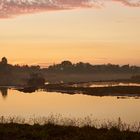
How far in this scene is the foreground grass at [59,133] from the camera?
20.4 metres

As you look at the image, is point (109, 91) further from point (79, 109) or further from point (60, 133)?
point (60, 133)

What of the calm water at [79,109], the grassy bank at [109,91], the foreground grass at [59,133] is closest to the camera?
the foreground grass at [59,133]

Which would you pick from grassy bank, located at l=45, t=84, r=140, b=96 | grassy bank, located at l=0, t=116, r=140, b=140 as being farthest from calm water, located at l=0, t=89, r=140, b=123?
grassy bank, located at l=45, t=84, r=140, b=96

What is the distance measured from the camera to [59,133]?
2214cm

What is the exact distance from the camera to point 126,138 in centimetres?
2025

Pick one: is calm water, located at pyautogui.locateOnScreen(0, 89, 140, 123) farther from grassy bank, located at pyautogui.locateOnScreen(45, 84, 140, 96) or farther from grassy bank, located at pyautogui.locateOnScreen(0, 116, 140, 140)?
grassy bank, located at pyautogui.locateOnScreen(45, 84, 140, 96)

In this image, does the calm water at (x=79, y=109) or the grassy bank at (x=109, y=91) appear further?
the grassy bank at (x=109, y=91)

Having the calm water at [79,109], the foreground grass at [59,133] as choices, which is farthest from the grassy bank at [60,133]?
the calm water at [79,109]

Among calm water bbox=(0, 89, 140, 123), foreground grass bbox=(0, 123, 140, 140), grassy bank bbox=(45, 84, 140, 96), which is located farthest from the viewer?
grassy bank bbox=(45, 84, 140, 96)

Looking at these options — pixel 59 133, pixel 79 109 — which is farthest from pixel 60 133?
pixel 79 109

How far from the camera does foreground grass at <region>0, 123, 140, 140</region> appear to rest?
2042 cm

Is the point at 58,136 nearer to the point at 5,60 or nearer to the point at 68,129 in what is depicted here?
the point at 68,129

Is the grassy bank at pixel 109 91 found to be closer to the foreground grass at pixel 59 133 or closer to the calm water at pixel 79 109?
the calm water at pixel 79 109

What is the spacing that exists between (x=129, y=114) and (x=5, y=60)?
150 metres
